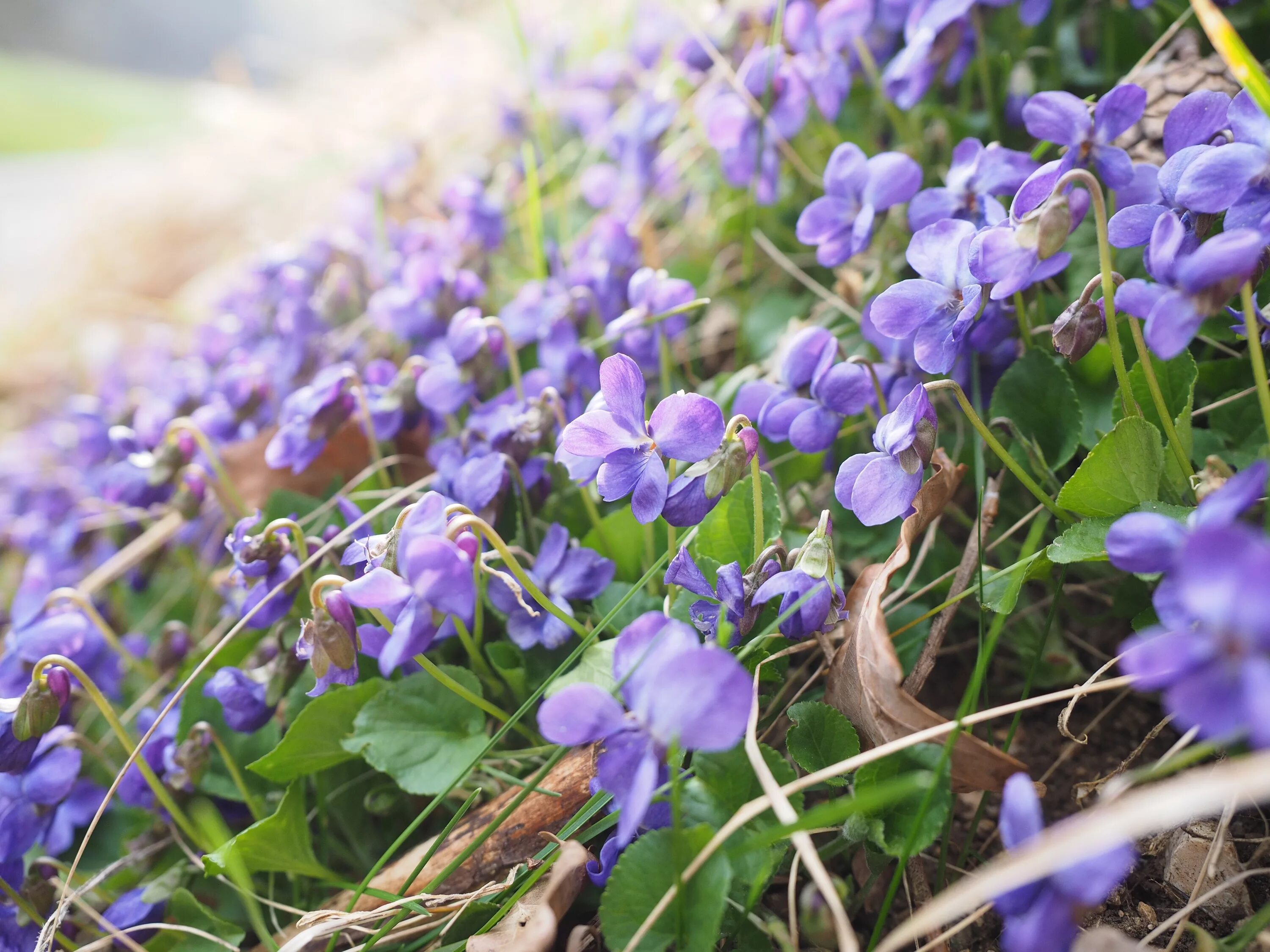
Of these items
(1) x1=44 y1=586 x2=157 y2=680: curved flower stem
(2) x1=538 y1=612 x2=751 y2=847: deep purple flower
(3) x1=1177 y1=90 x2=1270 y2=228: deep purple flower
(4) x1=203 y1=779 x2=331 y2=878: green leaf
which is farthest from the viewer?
(1) x1=44 y1=586 x2=157 y2=680: curved flower stem

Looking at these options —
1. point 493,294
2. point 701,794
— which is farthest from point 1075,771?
point 493,294

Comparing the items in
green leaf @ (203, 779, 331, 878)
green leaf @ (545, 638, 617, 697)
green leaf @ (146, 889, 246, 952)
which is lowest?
green leaf @ (146, 889, 246, 952)

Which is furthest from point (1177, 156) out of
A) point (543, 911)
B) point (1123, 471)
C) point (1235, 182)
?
point (543, 911)

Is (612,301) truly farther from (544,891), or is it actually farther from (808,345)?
(544,891)

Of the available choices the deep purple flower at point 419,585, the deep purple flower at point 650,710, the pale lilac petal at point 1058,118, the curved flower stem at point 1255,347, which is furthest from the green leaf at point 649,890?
the pale lilac petal at point 1058,118

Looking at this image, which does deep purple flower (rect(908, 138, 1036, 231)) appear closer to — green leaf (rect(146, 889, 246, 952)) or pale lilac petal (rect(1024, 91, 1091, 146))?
pale lilac petal (rect(1024, 91, 1091, 146))

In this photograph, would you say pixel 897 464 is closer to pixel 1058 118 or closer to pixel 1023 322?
pixel 1023 322

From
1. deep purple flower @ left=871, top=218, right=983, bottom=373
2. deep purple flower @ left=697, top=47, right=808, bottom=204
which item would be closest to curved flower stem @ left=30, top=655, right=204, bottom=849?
deep purple flower @ left=871, top=218, right=983, bottom=373
